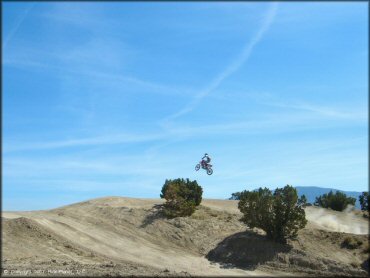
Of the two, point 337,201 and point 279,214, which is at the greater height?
point 337,201

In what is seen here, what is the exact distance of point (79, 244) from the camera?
3080 cm

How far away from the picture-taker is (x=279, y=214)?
2884cm

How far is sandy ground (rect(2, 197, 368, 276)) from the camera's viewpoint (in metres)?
25.3

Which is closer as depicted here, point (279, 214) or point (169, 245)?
point (279, 214)

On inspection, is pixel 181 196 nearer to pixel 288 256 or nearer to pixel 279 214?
pixel 279 214

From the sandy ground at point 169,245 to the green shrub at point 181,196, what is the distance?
838 mm

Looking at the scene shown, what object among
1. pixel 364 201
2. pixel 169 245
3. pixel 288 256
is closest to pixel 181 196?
pixel 169 245

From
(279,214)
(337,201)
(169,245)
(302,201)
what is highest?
(337,201)

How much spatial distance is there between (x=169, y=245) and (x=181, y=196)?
7.99 metres

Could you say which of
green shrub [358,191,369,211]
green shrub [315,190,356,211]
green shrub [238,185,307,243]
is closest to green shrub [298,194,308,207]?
green shrub [238,185,307,243]

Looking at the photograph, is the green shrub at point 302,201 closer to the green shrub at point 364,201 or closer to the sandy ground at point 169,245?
the sandy ground at point 169,245

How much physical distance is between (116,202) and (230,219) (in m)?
13.5

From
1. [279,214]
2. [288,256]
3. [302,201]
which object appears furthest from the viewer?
[279,214]

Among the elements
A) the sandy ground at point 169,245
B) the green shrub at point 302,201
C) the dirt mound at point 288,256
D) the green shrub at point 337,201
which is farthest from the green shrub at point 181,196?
the green shrub at point 337,201
